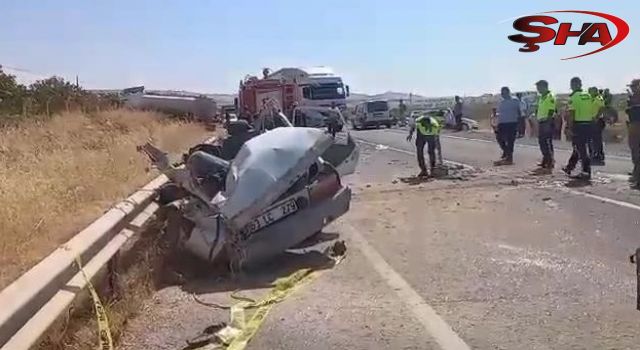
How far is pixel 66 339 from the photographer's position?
5148mm

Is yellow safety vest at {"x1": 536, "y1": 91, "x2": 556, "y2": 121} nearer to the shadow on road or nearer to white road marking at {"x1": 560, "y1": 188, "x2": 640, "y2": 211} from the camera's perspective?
the shadow on road

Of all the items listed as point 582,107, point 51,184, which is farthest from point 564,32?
point 51,184

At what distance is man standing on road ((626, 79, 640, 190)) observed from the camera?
47.1 ft

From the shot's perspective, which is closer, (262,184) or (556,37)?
(262,184)

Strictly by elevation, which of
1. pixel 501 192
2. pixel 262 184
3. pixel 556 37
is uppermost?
pixel 556 37

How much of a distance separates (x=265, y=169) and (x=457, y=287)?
1979mm

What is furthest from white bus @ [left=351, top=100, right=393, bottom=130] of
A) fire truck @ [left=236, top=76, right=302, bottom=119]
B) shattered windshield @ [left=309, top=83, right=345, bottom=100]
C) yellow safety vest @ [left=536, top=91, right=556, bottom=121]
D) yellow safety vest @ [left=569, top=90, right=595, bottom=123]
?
yellow safety vest @ [left=569, top=90, right=595, bottom=123]

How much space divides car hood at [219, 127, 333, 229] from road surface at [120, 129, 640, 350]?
0.63m

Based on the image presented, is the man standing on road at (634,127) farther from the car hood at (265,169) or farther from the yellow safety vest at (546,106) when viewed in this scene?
the car hood at (265,169)

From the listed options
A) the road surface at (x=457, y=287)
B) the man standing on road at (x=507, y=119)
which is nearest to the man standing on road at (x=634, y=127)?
the road surface at (x=457, y=287)

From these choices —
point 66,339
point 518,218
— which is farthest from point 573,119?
point 66,339

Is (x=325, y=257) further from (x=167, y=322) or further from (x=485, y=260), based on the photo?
(x=167, y=322)

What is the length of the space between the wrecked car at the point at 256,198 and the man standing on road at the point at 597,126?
926cm

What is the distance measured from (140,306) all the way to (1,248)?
134 centimetres
